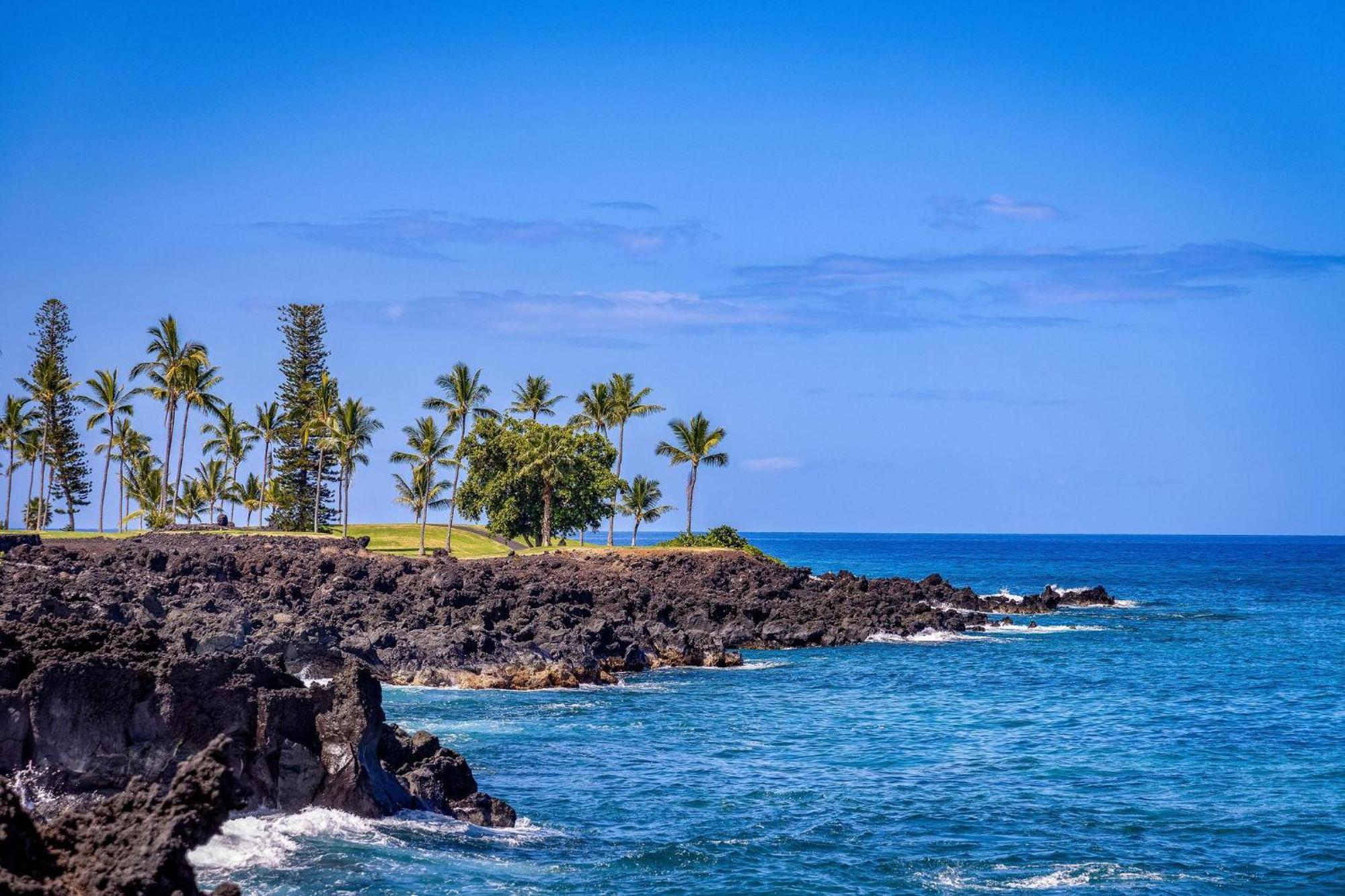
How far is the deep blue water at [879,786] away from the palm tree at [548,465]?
125 ft

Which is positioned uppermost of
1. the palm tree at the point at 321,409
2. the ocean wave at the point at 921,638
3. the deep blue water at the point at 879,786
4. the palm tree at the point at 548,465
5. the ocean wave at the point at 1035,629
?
the palm tree at the point at 321,409

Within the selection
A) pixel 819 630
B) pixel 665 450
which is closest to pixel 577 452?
pixel 665 450

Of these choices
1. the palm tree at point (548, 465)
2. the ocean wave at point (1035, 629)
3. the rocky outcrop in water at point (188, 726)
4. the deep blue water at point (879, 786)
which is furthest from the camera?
the palm tree at point (548, 465)

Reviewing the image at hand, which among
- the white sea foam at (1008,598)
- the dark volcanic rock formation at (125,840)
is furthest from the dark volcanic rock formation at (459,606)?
the dark volcanic rock formation at (125,840)

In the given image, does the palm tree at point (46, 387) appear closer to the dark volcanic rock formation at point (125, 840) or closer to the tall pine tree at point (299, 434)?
the tall pine tree at point (299, 434)

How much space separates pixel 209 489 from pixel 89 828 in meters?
118

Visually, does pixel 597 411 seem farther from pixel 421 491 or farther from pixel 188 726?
pixel 188 726

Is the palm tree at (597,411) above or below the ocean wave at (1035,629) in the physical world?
above

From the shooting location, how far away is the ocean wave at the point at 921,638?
63281mm

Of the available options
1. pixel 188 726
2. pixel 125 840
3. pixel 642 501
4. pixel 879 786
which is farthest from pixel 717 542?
pixel 125 840

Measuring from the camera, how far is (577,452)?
95.6m

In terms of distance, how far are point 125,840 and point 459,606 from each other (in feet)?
137

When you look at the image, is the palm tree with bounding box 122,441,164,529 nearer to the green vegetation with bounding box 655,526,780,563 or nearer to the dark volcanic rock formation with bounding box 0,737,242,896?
the green vegetation with bounding box 655,526,780,563

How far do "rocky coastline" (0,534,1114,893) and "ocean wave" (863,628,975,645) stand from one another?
43cm
